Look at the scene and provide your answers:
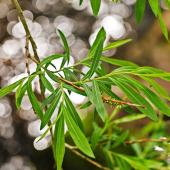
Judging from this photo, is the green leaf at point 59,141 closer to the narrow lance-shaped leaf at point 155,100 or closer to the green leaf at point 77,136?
the green leaf at point 77,136

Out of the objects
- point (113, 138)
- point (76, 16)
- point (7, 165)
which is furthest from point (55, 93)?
point (76, 16)

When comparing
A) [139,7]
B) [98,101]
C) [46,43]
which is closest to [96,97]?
[98,101]

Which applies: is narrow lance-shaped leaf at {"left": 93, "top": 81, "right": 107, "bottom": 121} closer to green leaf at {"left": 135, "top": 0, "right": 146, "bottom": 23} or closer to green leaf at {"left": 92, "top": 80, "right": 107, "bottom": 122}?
green leaf at {"left": 92, "top": 80, "right": 107, "bottom": 122}

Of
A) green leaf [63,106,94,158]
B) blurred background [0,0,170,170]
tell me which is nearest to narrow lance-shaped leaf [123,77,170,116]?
green leaf [63,106,94,158]

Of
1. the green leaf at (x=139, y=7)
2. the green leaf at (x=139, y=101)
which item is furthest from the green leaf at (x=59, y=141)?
the green leaf at (x=139, y=7)

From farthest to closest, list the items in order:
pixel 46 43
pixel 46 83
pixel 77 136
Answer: pixel 46 43 < pixel 46 83 < pixel 77 136

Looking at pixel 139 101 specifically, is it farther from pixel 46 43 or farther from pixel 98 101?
pixel 46 43
